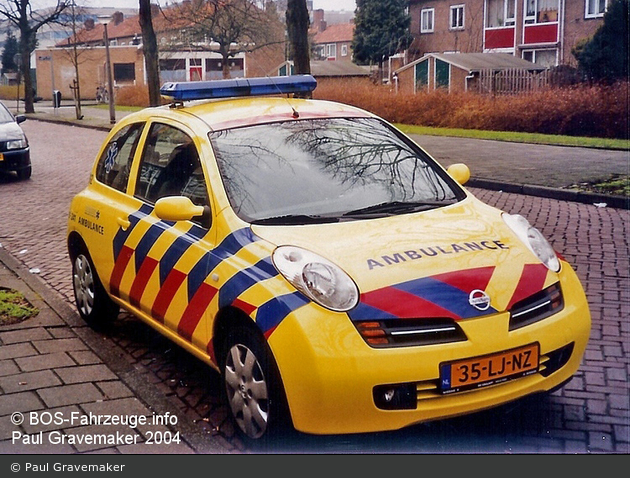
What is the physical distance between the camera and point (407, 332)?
3475mm

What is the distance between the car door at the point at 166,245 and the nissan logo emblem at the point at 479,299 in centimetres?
125

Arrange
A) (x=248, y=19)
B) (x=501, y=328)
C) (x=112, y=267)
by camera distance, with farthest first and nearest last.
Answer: (x=248, y=19), (x=112, y=267), (x=501, y=328)

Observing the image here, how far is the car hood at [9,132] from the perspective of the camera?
15.3 m

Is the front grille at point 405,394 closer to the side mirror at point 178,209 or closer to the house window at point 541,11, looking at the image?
the side mirror at point 178,209

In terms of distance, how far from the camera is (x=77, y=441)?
3783mm

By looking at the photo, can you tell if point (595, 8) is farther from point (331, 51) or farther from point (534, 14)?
point (331, 51)

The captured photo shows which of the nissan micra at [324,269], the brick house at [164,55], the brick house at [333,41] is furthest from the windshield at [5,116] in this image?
the brick house at [164,55]

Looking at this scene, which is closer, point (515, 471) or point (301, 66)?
point (515, 471)

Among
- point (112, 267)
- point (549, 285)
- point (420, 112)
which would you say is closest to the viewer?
point (549, 285)

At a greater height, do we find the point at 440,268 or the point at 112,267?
the point at 440,268

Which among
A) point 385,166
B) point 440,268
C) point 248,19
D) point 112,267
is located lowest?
point 112,267

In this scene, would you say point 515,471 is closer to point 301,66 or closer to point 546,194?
point 546,194

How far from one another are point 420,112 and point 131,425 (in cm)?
1940

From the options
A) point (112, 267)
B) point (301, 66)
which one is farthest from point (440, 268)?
point (301, 66)
